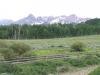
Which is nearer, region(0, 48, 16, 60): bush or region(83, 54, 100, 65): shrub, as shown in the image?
region(0, 48, 16, 60): bush

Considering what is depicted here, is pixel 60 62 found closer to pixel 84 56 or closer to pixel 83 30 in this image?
pixel 84 56

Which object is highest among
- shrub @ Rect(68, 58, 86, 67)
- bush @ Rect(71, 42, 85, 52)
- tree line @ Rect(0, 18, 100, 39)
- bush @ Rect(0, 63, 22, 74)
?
tree line @ Rect(0, 18, 100, 39)

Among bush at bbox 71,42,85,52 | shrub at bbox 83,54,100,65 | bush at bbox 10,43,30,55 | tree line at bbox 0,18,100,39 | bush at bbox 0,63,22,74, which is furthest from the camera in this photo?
tree line at bbox 0,18,100,39

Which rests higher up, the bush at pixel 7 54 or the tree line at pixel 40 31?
the tree line at pixel 40 31

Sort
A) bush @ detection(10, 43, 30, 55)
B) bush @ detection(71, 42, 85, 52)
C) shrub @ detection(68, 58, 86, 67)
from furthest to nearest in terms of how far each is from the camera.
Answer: bush @ detection(71, 42, 85, 52), bush @ detection(10, 43, 30, 55), shrub @ detection(68, 58, 86, 67)

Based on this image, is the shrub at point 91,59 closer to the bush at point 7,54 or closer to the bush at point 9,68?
the bush at point 7,54

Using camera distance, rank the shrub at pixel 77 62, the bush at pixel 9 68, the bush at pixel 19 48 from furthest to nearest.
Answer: the bush at pixel 19 48 → the shrub at pixel 77 62 → the bush at pixel 9 68

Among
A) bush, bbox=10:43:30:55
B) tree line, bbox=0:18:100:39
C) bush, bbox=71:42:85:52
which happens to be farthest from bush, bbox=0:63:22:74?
tree line, bbox=0:18:100:39

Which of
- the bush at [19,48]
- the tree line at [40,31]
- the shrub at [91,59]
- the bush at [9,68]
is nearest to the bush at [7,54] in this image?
the bush at [19,48]

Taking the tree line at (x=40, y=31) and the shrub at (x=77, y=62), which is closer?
the shrub at (x=77, y=62)

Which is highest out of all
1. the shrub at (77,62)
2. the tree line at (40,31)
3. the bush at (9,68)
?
the tree line at (40,31)

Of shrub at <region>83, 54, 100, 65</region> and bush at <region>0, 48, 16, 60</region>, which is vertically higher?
bush at <region>0, 48, 16, 60</region>

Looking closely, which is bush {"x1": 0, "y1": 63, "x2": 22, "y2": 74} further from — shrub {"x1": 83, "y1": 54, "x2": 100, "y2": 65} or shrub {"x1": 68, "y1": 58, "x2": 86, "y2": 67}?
shrub {"x1": 83, "y1": 54, "x2": 100, "y2": 65}

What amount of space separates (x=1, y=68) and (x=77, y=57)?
59.7 feet
